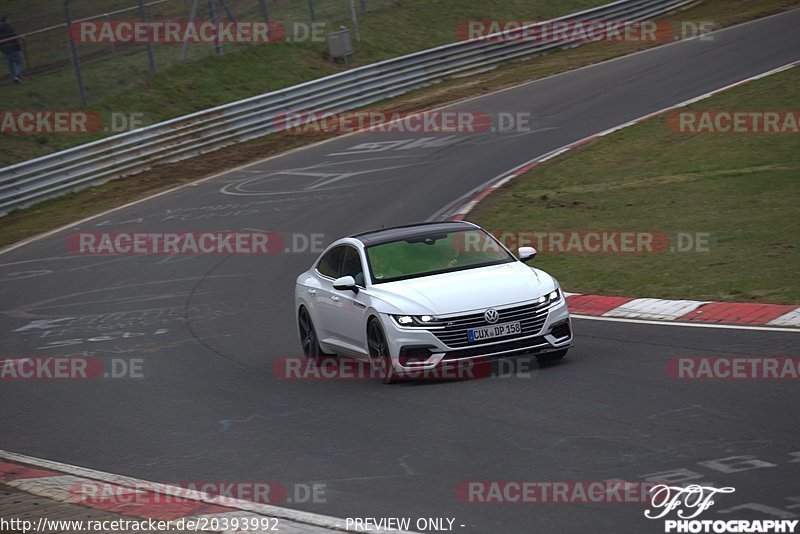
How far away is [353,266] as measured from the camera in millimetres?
12844

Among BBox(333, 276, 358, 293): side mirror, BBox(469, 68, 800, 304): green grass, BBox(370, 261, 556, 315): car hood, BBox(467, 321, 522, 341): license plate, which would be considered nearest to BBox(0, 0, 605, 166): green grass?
BBox(469, 68, 800, 304): green grass

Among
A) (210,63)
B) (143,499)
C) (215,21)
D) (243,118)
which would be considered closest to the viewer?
(143,499)

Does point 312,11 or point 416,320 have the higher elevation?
point 312,11

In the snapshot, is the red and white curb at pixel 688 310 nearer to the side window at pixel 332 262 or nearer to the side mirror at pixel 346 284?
the side window at pixel 332 262

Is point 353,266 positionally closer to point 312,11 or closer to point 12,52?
point 12,52

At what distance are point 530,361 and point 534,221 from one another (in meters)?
9.33

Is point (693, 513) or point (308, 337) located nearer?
point (693, 513)

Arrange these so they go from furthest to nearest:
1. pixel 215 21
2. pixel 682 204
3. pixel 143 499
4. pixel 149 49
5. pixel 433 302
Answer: pixel 215 21 → pixel 149 49 → pixel 682 204 → pixel 433 302 → pixel 143 499

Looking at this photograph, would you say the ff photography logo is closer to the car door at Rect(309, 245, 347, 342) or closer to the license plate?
→ the license plate

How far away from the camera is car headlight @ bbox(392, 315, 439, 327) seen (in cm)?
1114

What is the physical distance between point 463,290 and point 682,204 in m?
10.1

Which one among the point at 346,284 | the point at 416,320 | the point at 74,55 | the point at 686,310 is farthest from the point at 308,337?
the point at 74,55

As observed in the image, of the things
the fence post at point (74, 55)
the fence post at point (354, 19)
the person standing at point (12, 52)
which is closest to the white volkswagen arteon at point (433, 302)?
the person standing at point (12, 52)

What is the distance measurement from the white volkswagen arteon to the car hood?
0.03 feet
